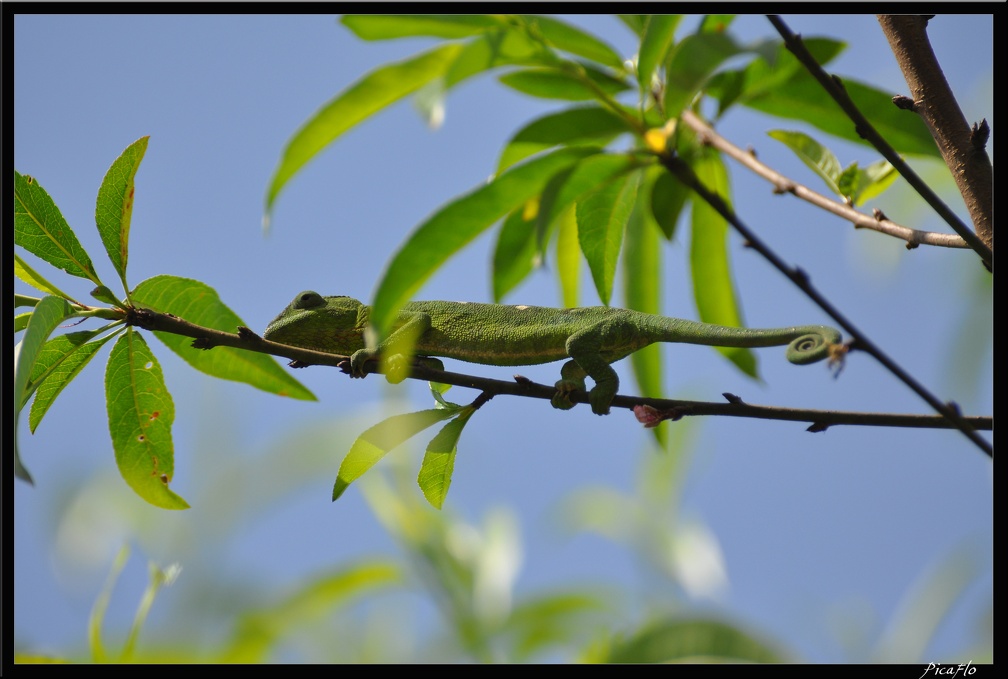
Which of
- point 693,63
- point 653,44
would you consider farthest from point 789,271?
point 653,44

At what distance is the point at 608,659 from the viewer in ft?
5.91

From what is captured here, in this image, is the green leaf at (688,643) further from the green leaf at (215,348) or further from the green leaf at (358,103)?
the green leaf at (215,348)

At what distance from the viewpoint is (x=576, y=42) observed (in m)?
2.27


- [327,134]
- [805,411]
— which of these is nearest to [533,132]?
[327,134]

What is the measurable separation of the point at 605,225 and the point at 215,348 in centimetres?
126

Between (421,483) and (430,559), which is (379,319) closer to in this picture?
(430,559)

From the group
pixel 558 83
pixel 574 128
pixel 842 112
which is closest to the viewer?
pixel 574 128

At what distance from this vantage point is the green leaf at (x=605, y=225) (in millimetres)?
2197

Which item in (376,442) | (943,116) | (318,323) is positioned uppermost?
(318,323)

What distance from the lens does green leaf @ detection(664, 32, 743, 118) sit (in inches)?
56.9

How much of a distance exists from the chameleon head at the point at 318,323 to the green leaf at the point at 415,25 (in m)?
1.68

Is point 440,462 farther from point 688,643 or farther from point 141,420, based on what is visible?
point 688,643

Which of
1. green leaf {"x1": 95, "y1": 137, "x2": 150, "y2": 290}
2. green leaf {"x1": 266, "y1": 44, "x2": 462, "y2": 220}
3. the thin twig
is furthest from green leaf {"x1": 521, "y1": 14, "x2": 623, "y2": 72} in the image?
green leaf {"x1": 95, "y1": 137, "x2": 150, "y2": 290}

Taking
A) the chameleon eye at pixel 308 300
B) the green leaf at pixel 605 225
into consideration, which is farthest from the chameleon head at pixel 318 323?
the green leaf at pixel 605 225
